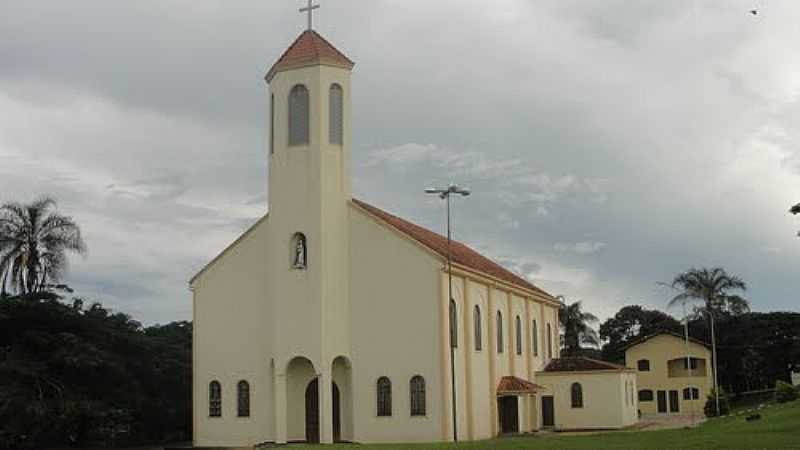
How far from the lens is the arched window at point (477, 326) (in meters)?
47.1

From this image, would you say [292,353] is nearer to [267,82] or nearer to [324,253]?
[324,253]

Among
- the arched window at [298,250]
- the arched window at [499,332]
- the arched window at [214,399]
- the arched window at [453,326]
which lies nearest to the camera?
the arched window at [298,250]

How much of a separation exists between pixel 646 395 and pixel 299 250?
179 ft

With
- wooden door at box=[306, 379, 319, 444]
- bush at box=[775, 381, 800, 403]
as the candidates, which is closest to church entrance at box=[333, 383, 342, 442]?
wooden door at box=[306, 379, 319, 444]

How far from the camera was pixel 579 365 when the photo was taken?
2245 inches

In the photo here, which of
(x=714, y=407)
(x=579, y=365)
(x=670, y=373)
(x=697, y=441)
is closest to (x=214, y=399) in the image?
(x=579, y=365)

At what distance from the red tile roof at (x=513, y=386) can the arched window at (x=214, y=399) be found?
498 inches

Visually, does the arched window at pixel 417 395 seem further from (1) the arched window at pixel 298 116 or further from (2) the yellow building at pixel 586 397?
(2) the yellow building at pixel 586 397

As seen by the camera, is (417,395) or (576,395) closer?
(417,395)

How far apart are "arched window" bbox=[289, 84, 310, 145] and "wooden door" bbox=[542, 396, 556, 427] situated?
21.0m

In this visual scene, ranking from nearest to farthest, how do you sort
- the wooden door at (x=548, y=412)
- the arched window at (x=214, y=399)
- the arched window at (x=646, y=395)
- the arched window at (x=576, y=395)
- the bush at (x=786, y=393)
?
the arched window at (x=214, y=399), the wooden door at (x=548, y=412), the arched window at (x=576, y=395), the bush at (x=786, y=393), the arched window at (x=646, y=395)

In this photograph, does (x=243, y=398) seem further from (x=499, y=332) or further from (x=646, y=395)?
(x=646, y=395)

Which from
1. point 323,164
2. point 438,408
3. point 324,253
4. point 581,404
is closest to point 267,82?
point 323,164

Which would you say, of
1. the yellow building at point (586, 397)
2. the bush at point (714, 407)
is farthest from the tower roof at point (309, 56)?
the bush at point (714, 407)
